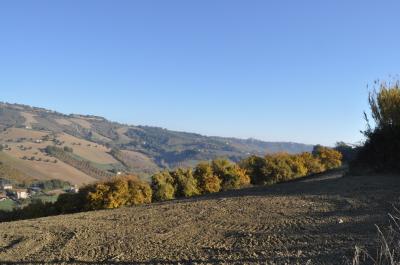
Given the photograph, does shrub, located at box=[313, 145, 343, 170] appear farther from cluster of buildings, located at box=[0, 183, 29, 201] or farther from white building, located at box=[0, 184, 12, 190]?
white building, located at box=[0, 184, 12, 190]

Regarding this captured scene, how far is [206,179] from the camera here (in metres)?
29.4

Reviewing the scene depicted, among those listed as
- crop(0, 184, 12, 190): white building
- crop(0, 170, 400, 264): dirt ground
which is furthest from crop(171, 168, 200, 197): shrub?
crop(0, 184, 12, 190): white building

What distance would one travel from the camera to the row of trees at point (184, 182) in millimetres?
23891

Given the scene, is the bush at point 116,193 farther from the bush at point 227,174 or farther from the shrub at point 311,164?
the shrub at point 311,164

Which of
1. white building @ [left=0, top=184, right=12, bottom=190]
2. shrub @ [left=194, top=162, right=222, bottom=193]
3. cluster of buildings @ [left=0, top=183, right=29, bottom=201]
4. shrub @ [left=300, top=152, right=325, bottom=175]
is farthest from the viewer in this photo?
white building @ [left=0, top=184, right=12, bottom=190]

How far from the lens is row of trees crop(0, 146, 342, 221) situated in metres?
23.9

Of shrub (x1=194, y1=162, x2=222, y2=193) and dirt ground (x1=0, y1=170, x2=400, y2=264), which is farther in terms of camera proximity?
shrub (x1=194, y1=162, x2=222, y2=193)

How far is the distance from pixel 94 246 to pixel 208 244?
267 cm

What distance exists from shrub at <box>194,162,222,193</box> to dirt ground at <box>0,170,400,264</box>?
11599 mm

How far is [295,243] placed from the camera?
10.5 m

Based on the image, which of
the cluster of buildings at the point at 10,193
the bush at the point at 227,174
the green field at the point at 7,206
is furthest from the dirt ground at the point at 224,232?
the cluster of buildings at the point at 10,193

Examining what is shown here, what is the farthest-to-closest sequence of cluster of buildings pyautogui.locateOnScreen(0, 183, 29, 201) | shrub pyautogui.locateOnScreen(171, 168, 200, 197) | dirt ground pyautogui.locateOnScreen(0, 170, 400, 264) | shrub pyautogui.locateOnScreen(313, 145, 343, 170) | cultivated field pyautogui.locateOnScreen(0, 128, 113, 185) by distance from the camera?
cultivated field pyautogui.locateOnScreen(0, 128, 113, 185) → cluster of buildings pyautogui.locateOnScreen(0, 183, 29, 201) → shrub pyautogui.locateOnScreen(313, 145, 343, 170) → shrub pyautogui.locateOnScreen(171, 168, 200, 197) → dirt ground pyautogui.locateOnScreen(0, 170, 400, 264)

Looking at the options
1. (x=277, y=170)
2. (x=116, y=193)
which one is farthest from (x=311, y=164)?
(x=116, y=193)

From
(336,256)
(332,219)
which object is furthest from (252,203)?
(336,256)
